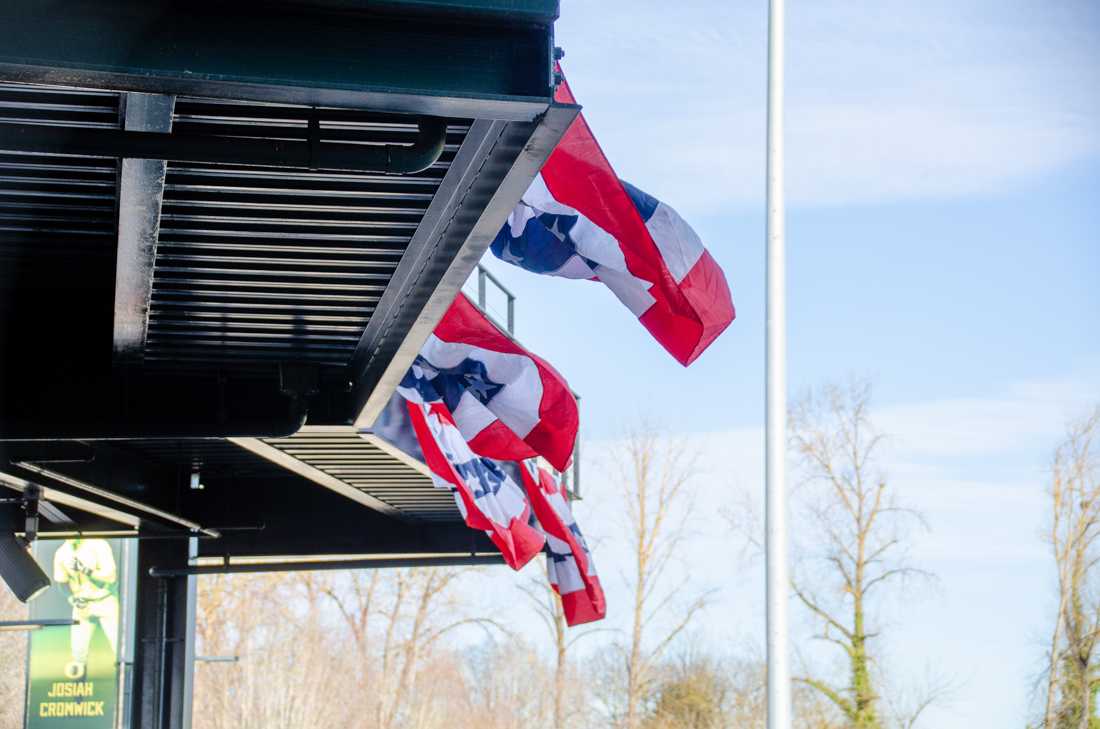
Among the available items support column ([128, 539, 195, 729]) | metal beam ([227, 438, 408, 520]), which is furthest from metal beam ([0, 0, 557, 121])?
support column ([128, 539, 195, 729])

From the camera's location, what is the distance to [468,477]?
1240 cm

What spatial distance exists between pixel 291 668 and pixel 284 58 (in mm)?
31822

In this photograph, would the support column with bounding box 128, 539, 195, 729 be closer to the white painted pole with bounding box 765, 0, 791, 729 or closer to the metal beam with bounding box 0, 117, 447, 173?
the white painted pole with bounding box 765, 0, 791, 729

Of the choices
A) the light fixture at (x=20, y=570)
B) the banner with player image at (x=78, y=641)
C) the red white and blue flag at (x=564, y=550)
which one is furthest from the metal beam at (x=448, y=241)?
the banner with player image at (x=78, y=641)

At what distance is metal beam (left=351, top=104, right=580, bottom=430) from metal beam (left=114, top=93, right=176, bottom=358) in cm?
95

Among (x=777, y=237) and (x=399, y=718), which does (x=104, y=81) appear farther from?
(x=399, y=718)

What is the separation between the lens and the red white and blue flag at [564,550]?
15.1m

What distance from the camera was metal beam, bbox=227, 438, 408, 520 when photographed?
11115mm

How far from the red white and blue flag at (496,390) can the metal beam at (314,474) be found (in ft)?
4.41

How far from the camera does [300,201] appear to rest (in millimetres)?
5555

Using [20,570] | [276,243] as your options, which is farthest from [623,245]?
[20,570]

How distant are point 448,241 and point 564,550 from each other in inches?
403

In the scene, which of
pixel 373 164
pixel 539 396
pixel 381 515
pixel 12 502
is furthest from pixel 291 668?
pixel 373 164

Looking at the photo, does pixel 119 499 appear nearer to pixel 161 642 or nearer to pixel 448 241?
pixel 161 642
